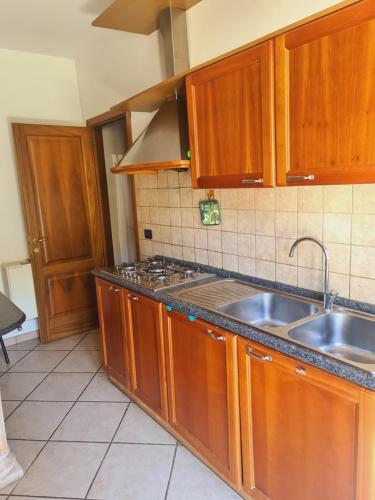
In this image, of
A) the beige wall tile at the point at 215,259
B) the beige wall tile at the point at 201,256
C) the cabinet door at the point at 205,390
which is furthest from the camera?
the beige wall tile at the point at 201,256

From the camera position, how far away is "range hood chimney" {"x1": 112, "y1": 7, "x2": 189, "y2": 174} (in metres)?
2.17

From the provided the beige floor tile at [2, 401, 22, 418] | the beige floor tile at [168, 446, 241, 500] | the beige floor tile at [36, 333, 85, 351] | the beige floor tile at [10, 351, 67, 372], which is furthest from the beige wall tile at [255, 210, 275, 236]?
the beige floor tile at [36, 333, 85, 351]

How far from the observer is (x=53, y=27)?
9.45 ft

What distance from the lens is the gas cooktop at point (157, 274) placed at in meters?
2.27

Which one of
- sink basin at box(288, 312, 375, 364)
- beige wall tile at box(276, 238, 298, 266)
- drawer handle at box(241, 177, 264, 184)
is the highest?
drawer handle at box(241, 177, 264, 184)

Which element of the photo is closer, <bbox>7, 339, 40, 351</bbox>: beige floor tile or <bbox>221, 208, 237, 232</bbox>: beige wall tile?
<bbox>221, 208, 237, 232</bbox>: beige wall tile

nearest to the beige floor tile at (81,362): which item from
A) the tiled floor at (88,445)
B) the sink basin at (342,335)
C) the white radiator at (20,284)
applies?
the tiled floor at (88,445)

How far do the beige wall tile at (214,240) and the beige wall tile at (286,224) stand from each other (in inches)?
19.0

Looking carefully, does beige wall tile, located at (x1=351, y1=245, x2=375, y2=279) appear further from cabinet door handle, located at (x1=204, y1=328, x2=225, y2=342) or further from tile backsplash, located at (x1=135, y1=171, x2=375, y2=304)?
cabinet door handle, located at (x1=204, y1=328, x2=225, y2=342)

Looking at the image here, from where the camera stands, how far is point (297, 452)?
1399 mm

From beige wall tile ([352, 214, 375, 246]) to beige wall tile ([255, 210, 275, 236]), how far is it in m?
0.46

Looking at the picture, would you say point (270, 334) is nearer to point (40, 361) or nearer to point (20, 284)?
point (40, 361)

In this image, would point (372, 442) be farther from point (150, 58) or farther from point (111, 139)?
point (111, 139)

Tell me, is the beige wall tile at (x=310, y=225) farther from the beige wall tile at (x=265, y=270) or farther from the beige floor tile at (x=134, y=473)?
the beige floor tile at (x=134, y=473)
